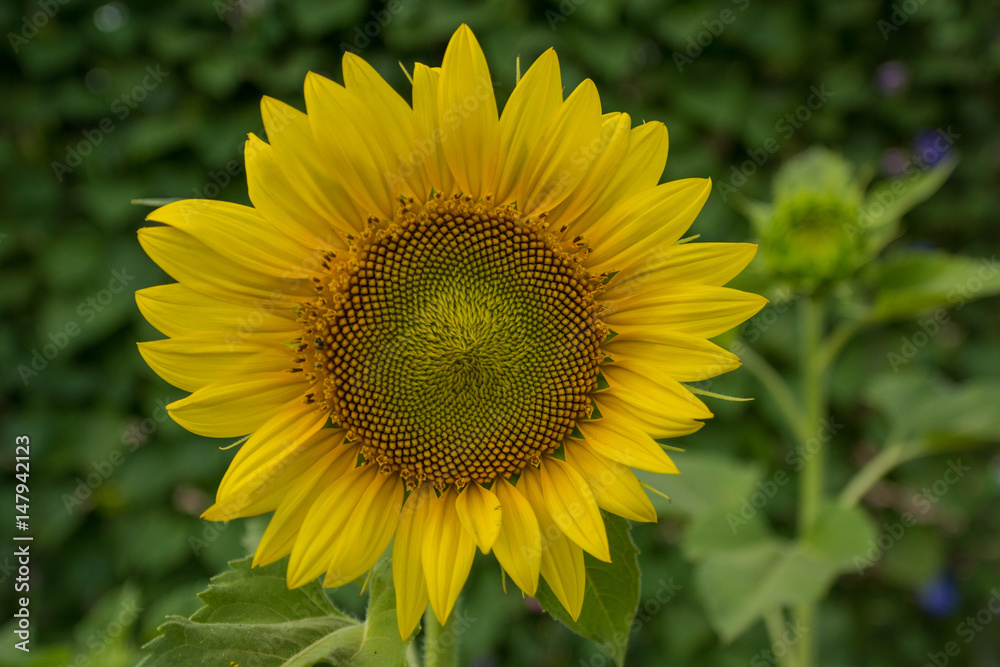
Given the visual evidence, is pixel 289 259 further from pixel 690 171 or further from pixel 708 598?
pixel 690 171

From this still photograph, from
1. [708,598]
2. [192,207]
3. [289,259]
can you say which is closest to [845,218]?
[708,598]

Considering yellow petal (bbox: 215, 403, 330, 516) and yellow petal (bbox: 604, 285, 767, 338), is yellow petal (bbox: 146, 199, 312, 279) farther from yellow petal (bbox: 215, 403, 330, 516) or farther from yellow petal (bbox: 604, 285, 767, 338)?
yellow petal (bbox: 604, 285, 767, 338)

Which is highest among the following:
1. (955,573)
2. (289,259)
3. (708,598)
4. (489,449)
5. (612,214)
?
(289,259)

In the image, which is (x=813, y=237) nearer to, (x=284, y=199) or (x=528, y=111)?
(x=528, y=111)

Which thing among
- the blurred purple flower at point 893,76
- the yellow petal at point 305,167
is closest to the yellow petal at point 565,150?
the yellow petal at point 305,167

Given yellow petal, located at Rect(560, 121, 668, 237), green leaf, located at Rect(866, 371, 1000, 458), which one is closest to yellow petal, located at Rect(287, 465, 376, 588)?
yellow petal, located at Rect(560, 121, 668, 237)

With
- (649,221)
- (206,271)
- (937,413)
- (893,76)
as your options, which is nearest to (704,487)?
(937,413)
